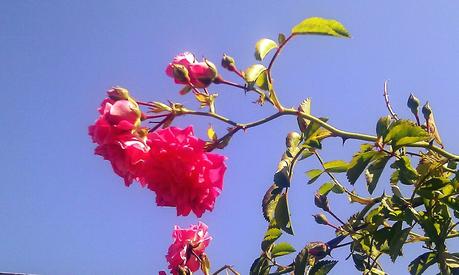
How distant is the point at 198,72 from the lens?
1.24 meters

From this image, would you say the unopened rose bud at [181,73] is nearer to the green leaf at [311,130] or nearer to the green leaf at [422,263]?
the green leaf at [311,130]

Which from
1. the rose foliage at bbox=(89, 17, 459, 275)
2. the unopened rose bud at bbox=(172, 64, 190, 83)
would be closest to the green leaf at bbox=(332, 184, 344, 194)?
the rose foliage at bbox=(89, 17, 459, 275)

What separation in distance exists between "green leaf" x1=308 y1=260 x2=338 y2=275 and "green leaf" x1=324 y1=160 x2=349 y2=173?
0.26 m

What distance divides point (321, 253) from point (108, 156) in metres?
0.56

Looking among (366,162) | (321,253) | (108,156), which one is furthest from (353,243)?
(108,156)

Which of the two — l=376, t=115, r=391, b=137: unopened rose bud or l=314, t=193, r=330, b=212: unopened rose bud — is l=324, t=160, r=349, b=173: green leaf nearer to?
l=314, t=193, r=330, b=212: unopened rose bud

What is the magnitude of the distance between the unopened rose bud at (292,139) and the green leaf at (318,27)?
273mm

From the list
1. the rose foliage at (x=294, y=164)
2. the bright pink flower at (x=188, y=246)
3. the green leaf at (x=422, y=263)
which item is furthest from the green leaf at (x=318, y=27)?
the bright pink flower at (x=188, y=246)

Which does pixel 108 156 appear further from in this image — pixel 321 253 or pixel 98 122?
pixel 321 253

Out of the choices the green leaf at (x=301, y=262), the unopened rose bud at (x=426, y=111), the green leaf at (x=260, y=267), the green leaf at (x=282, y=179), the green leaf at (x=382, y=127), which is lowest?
the green leaf at (x=301, y=262)

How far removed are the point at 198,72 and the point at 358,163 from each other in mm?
419

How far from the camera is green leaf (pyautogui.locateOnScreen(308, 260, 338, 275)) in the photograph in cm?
145

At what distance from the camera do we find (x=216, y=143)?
1246mm

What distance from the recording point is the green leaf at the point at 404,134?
50.6 inches
